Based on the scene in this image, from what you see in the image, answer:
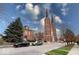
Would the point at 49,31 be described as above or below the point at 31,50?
above

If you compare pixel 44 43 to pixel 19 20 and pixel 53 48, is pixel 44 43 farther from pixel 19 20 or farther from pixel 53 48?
pixel 19 20

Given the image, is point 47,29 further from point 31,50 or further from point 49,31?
point 31,50

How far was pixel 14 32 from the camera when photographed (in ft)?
6.79

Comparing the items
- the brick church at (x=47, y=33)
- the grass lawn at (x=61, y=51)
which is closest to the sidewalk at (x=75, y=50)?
the grass lawn at (x=61, y=51)

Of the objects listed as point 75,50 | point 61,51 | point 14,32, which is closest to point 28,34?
point 14,32

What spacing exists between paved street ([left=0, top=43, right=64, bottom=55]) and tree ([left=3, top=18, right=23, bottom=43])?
0.09 meters

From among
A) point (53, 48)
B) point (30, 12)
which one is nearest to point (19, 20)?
point (30, 12)

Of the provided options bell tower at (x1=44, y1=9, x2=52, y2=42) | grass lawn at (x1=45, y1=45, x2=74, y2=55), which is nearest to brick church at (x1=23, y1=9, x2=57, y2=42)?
bell tower at (x1=44, y1=9, x2=52, y2=42)

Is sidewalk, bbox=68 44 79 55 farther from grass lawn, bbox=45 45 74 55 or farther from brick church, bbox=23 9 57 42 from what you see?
brick church, bbox=23 9 57 42

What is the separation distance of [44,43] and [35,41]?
0.09m

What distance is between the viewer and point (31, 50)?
6.73 feet

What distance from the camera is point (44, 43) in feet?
6.77

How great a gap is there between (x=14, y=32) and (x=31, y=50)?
23cm

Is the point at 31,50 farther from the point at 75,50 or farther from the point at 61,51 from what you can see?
the point at 75,50
